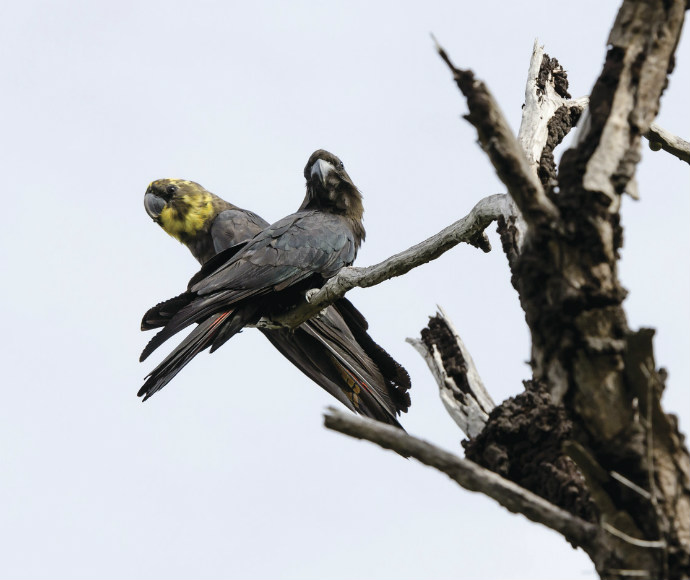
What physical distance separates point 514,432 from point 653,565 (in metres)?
0.92

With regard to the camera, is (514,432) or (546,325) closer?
(546,325)

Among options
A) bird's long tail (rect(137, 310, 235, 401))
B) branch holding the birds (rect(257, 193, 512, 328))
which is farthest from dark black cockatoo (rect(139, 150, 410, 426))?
branch holding the birds (rect(257, 193, 512, 328))

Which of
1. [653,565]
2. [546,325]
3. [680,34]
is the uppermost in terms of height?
[680,34]

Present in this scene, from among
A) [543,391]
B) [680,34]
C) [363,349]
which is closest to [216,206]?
[363,349]

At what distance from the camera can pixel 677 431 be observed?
2102 millimetres

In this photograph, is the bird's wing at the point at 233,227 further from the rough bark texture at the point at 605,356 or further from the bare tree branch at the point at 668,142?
the rough bark texture at the point at 605,356

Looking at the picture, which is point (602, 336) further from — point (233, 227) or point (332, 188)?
point (233, 227)

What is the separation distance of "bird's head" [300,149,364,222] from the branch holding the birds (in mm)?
1944

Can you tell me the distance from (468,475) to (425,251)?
6.37 ft

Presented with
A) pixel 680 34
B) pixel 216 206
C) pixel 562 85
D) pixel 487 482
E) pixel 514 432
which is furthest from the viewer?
pixel 216 206

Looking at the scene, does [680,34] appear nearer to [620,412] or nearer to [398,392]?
[620,412]

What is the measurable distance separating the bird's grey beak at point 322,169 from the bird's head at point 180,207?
1.58m

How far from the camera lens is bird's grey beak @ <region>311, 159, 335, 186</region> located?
21.2 feet

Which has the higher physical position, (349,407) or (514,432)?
(349,407)
